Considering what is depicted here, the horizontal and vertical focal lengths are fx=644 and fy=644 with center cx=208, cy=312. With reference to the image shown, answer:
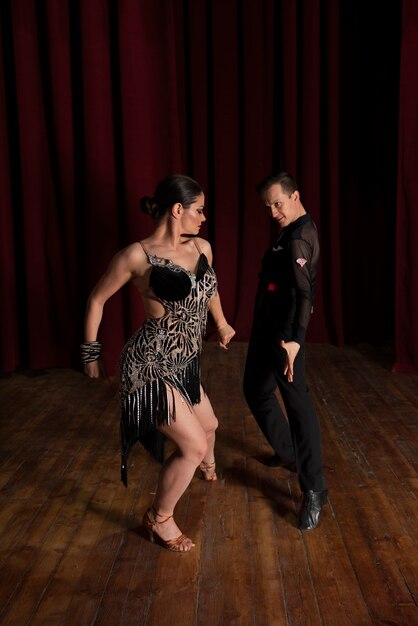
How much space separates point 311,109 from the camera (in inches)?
191

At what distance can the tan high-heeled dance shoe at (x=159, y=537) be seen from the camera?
221 centimetres

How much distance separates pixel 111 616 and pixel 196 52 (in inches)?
166

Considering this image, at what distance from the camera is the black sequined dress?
83.7 inches

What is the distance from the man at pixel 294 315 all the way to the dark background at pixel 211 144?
2.03 metres

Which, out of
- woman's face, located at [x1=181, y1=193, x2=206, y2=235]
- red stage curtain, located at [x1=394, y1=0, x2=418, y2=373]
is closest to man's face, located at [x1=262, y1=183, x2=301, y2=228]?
woman's face, located at [x1=181, y1=193, x2=206, y2=235]

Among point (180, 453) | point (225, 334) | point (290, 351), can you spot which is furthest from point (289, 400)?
point (180, 453)

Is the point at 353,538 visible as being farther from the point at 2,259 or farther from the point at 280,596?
the point at 2,259

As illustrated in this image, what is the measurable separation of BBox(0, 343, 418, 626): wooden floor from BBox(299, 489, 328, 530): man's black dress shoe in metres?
0.05

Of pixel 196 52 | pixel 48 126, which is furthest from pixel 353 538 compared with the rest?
pixel 196 52

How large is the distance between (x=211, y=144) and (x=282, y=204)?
295 centimetres

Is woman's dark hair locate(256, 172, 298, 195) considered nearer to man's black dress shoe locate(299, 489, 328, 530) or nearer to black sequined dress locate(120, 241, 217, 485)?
black sequined dress locate(120, 241, 217, 485)

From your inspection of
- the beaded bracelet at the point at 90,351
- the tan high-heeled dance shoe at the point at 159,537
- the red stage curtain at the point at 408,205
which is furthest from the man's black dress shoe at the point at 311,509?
the red stage curtain at the point at 408,205

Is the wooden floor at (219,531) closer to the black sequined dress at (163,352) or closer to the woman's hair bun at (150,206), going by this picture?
the black sequined dress at (163,352)

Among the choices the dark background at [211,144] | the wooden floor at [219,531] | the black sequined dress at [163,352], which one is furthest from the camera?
the dark background at [211,144]
